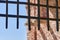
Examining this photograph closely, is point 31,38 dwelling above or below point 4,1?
below

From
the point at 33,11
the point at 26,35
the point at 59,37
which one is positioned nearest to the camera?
the point at 59,37

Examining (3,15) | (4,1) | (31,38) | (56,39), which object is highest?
(4,1)

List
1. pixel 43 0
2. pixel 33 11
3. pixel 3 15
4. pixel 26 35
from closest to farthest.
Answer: pixel 3 15, pixel 43 0, pixel 33 11, pixel 26 35

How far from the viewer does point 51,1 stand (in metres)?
3.23

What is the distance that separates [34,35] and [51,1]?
3.08m

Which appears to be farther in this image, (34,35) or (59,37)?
(34,35)

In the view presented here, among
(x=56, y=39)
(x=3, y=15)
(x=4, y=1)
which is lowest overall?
(x=56, y=39)

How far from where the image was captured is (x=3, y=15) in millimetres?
1991

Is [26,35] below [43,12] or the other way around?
below

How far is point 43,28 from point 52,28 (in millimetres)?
1132

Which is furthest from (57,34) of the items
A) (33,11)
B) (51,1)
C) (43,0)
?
(33,11)

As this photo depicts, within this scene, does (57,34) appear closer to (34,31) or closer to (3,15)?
(3,15)

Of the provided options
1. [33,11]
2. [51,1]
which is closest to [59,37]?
[51,1]

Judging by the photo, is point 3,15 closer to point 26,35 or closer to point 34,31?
point 34,31
